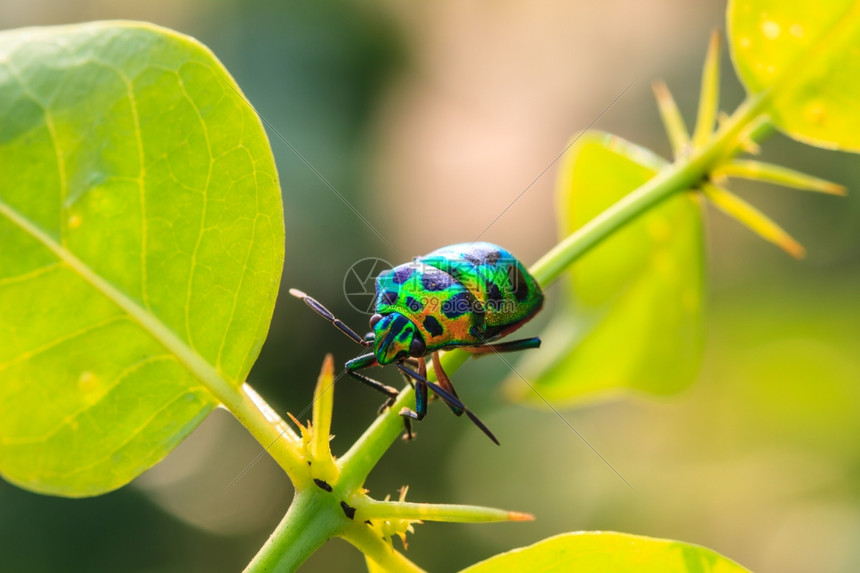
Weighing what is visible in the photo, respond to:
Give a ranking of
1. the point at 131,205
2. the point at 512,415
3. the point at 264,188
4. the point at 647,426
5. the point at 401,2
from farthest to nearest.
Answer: the point at 401,2
the point at 512,415
the point at 647,426
the point at 264,188
the point at 131,205

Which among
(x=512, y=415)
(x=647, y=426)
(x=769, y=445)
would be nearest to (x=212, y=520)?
(x=512, y=415)

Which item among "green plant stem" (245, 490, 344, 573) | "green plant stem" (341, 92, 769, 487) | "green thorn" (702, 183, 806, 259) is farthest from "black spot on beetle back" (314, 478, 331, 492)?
"green thorn" (702, 183, 806, 259)

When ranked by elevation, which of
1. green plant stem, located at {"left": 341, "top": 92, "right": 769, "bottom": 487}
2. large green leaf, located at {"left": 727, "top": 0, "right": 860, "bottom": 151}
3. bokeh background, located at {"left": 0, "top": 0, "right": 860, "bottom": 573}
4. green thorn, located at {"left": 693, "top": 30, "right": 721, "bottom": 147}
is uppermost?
large green leaf, located at {"left": 727, "top": 0, "right": 860, "bottom": 151}

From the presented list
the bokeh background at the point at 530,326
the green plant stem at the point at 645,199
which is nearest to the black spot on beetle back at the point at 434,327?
the green plant stem at the point at 645,199

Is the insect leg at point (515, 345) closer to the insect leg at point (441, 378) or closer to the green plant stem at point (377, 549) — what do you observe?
the insect leg at point (441, 378)

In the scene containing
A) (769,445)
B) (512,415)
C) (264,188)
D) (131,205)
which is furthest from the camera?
(512,415)

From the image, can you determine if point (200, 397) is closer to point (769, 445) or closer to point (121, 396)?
point (121, 396)

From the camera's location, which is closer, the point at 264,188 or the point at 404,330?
the point at 264,188

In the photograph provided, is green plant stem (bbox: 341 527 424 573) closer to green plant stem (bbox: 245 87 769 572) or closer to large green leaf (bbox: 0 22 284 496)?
green plant stem (bbox: 245 87 769 572)
